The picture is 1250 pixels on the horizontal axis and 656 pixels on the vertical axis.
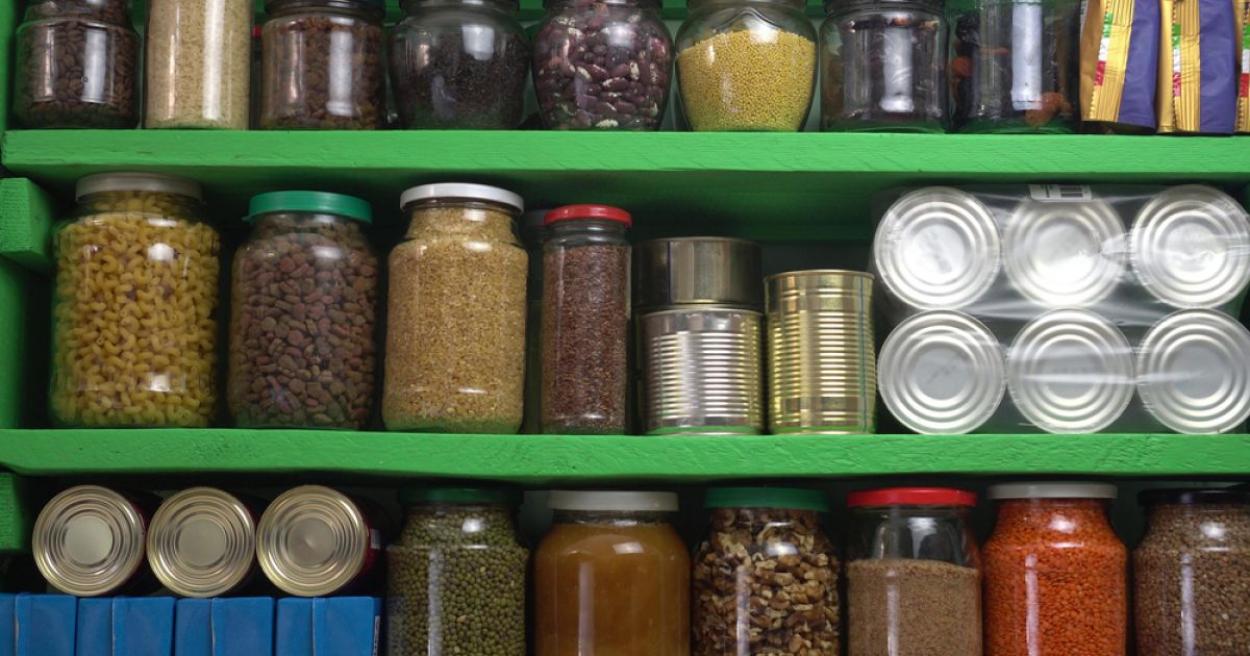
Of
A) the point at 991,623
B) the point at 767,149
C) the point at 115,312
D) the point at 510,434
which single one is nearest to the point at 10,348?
the point at 115,312

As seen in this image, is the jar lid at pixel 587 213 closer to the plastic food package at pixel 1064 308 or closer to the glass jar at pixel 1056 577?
the plastic food package at pixel 1064 308

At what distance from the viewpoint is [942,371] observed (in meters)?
1.46

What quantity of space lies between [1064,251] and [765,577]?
520mm

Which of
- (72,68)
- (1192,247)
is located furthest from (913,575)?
(72,68)

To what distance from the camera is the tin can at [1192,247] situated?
4.80 feet

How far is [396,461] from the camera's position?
4.50 feet

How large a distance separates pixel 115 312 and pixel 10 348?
0.16 metres

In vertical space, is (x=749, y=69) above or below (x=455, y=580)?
above

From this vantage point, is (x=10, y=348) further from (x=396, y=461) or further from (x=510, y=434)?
(x=510, y=434)

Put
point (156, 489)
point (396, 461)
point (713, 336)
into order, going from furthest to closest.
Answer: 1. point (156, 489)
2. point (713, 336)
3. point (396, 461)

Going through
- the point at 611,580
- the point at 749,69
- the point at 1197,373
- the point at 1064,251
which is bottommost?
the point at 611,580

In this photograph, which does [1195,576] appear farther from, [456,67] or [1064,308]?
[456,67]

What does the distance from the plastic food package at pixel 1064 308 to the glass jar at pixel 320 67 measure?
0.63 m

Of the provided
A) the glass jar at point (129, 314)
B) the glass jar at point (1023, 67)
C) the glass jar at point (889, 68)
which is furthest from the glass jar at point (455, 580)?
the glass jar at point (1023, 67)
